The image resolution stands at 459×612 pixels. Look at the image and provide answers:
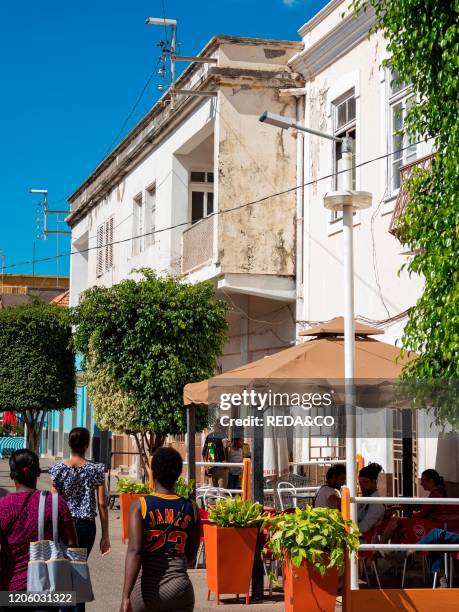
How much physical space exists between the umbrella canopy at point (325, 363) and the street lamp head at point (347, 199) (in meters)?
1.60

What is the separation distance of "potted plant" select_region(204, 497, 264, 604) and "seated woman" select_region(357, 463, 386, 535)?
1.30 meters

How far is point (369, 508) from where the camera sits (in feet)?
35.6

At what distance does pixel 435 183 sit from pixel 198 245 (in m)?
11.3

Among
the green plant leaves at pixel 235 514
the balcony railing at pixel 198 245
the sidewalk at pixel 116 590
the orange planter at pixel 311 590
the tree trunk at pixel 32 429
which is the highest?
the balcony railing at pixel 198 245

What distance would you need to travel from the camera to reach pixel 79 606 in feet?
24.1

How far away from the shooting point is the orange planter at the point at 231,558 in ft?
32.8

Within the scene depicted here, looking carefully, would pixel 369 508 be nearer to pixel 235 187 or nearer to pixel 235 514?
pixel 235 514

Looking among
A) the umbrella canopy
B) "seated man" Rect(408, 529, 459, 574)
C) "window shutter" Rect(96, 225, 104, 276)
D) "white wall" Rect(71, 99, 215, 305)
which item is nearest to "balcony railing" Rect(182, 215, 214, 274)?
"white wall" Rect(71, 99, 215, 305)

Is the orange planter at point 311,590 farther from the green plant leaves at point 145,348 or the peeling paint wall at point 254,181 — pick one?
the peeling paint wall at point 254,181

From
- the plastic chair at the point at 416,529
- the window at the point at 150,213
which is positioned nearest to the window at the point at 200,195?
the window at the point at 150,213

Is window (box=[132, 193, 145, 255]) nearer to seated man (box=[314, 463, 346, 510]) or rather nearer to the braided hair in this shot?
seated man (box=[314, 463, 346, 510])

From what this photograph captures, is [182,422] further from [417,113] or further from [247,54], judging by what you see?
[417,113]

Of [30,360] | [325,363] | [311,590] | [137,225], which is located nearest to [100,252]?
[30,360]

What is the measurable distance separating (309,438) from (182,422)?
8.03 ft
